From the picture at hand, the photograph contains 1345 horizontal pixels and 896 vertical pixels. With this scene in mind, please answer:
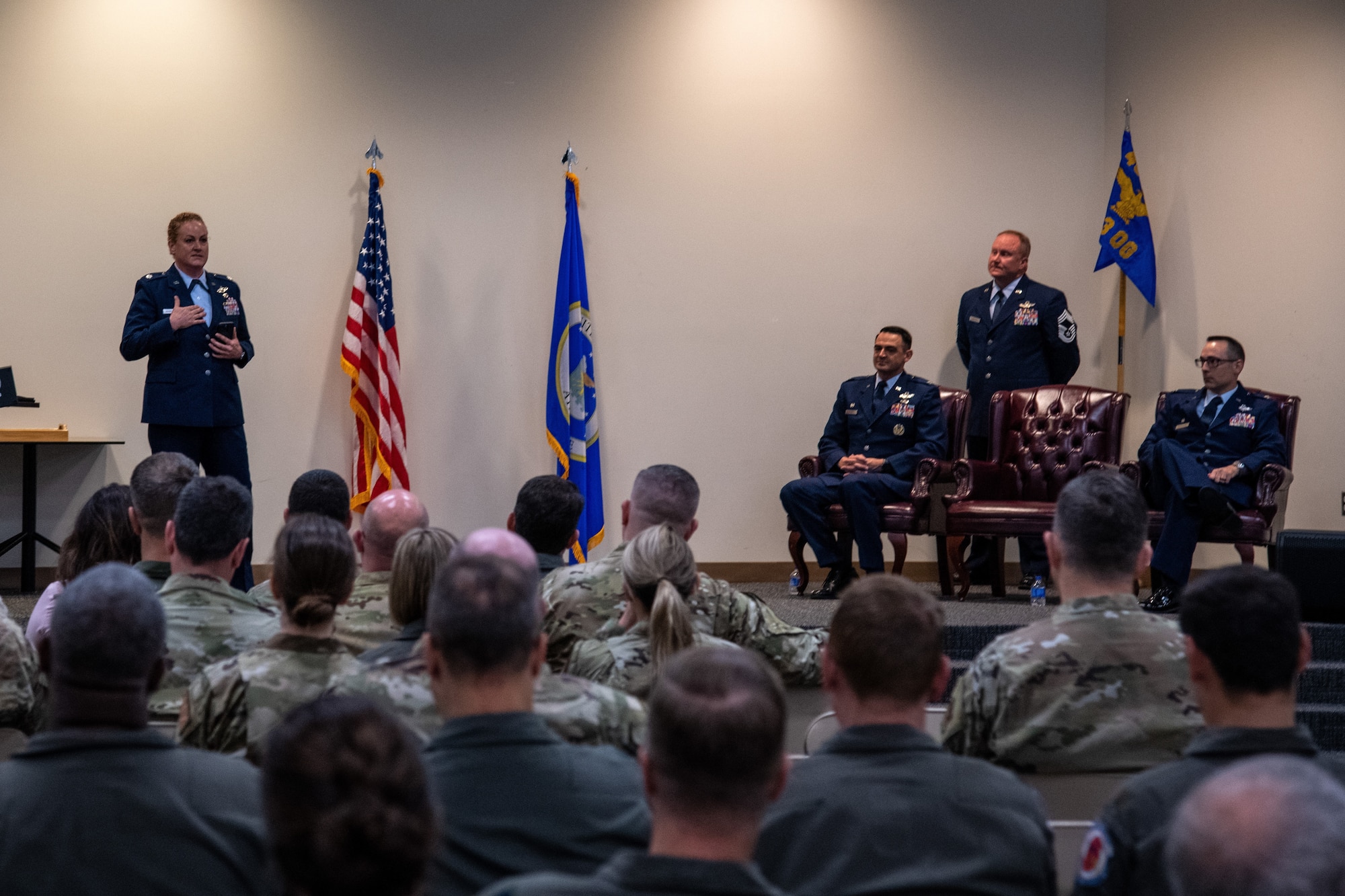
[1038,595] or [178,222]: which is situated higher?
[178,222]

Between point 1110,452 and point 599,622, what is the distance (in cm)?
360

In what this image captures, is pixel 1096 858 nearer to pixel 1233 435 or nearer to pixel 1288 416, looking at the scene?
pixel 1233 435

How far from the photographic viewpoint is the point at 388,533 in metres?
3.18

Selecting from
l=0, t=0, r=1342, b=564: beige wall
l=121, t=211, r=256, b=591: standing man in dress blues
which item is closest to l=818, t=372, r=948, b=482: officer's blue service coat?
l=0, t=0, r=1342, b=564: beige wall

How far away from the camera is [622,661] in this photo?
8.40ft

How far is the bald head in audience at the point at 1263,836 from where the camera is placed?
3.14 feet

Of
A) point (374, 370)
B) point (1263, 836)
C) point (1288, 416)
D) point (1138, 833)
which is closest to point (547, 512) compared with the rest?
point (1138, 833)

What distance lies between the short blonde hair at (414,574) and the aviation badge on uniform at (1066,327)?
4591 millimetres

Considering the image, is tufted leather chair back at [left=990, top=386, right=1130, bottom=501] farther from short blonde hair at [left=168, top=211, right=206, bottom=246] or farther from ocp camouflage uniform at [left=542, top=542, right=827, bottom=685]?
short blonde hair at [left=168, top=211, right=206, bottom=246]

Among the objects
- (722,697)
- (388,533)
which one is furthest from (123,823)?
(388,533)

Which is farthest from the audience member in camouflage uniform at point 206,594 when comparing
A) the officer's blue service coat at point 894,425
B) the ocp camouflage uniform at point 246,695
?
the officer's blue service coat at point 894,425

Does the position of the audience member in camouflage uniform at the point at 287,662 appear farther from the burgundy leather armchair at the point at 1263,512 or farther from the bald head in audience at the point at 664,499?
the burgundy leather armchair at the point at 1263,512

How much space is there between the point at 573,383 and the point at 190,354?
1858mm

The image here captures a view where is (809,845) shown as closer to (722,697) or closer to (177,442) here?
(722,697)
